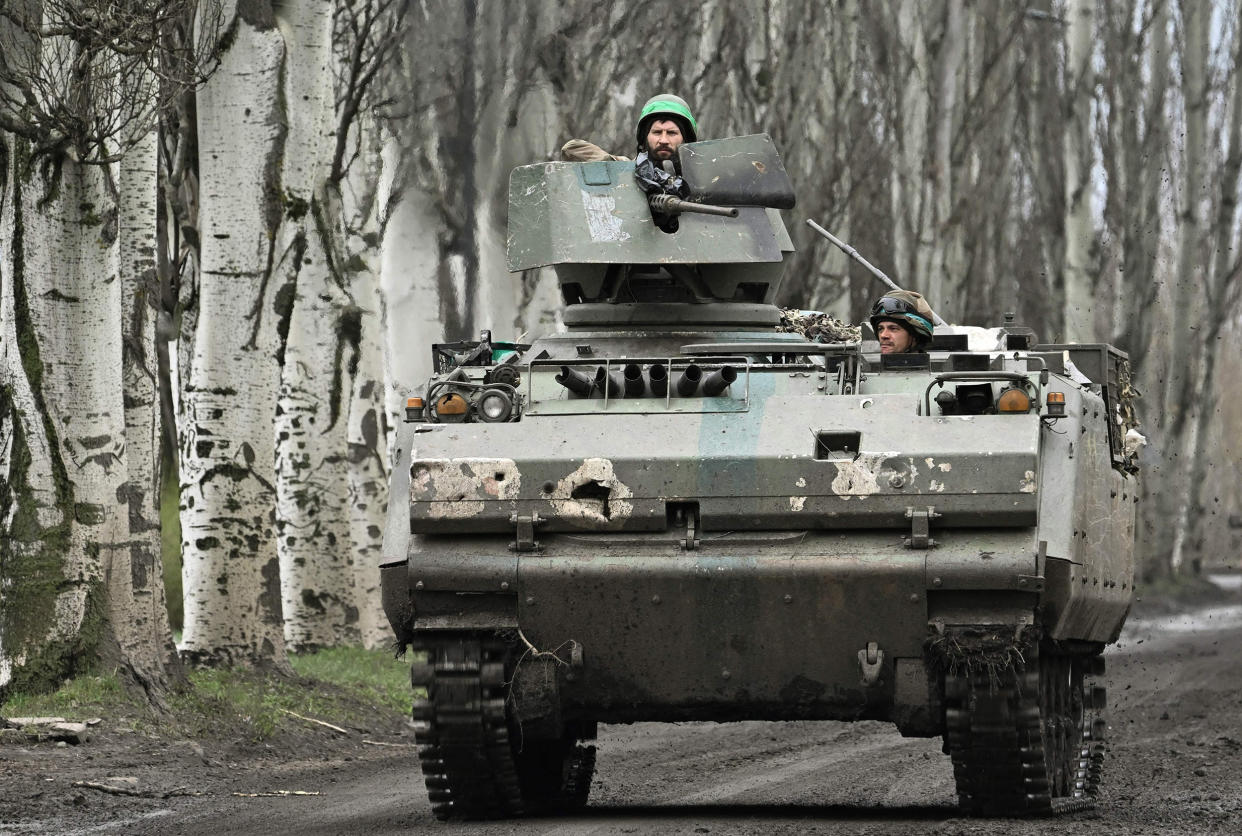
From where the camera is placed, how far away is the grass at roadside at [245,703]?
14141 millimetres

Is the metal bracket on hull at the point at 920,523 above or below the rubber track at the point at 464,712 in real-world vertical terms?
above

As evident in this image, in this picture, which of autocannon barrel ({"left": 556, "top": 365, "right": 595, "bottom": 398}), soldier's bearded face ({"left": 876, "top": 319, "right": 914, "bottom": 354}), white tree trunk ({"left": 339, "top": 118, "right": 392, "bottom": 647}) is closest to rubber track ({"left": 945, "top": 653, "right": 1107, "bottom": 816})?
autocannon barrel ({"left": 556, "top": 365, "right": 595, "bottom": 398})

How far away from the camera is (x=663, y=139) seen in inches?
506

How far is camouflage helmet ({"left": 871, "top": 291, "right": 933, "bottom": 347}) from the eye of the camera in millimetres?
12656

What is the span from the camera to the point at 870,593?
10.4 m

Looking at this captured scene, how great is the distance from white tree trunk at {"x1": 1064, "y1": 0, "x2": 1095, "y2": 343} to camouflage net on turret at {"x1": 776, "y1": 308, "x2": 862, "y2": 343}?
20693mm

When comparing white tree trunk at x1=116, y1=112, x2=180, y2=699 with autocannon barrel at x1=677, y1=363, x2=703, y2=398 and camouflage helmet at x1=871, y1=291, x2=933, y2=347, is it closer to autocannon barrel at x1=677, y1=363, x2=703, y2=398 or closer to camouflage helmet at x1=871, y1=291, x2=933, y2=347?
camouflage helmet at x1=871, y1=291, x2=933, y2=347

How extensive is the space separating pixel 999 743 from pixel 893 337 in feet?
9.33

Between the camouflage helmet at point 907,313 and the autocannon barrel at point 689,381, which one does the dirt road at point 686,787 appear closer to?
the autocannon barrel at point 689,381

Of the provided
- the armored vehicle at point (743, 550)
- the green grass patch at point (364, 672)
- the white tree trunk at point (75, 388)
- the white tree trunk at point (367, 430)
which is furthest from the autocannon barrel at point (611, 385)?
the white tree trunk at point (367, 430)

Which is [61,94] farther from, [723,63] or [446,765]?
[723,63]

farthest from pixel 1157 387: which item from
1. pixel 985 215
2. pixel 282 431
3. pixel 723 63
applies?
pixel 282 431

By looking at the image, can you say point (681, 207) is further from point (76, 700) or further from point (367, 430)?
point (367, 430)

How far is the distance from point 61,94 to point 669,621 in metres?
5.65
